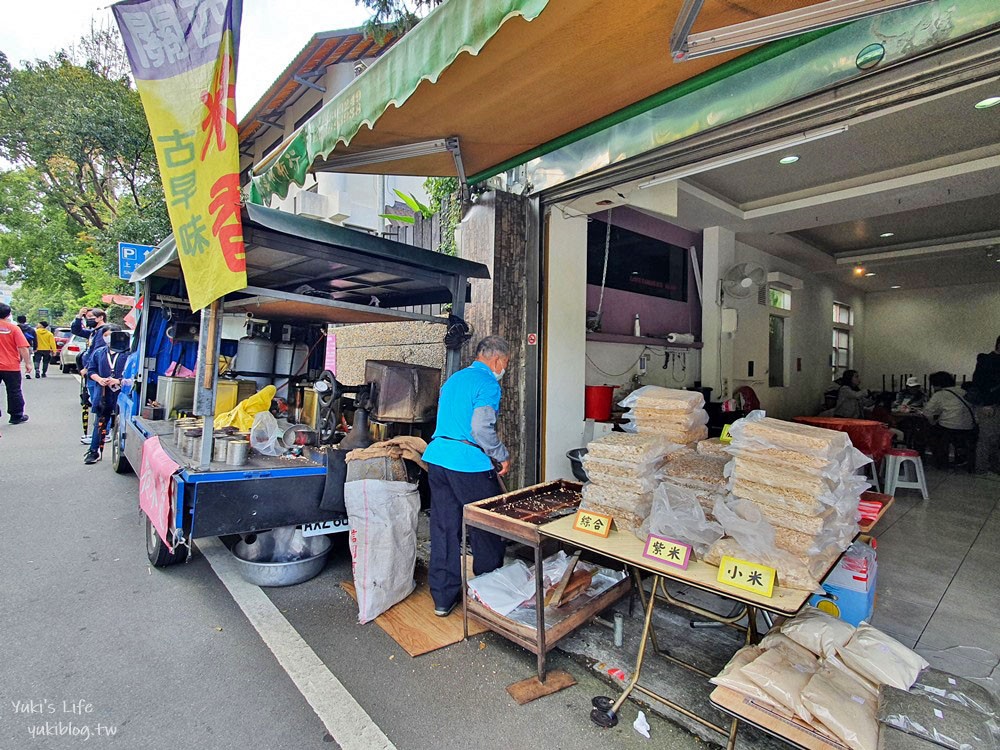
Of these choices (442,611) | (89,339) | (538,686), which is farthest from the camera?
(89,339)

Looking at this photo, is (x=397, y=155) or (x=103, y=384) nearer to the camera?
(x=397, y=155)

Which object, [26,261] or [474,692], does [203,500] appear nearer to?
[474,692]

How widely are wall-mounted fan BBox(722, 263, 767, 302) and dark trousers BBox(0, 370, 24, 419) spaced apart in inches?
468

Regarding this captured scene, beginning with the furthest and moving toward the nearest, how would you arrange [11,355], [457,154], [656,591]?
[11,355] < [457,154] < [656,591]

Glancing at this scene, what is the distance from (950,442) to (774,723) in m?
9.55

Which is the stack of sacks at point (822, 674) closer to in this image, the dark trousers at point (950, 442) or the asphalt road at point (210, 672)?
the asphalt road at point (210, 672)

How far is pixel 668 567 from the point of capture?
2.06m

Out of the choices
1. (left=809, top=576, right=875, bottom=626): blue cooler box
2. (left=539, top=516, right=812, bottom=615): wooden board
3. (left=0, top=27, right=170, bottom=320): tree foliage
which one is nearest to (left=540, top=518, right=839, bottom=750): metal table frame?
(left=539, top=516, right=812, bottom=615): wooden board

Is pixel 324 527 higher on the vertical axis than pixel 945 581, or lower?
higher

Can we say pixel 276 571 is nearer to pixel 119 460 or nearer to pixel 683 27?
pixel 683 27

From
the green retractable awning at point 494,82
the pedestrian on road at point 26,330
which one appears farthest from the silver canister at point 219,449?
the pedestrian on road at point 26,330

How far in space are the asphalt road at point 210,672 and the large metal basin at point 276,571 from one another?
9 centimetres

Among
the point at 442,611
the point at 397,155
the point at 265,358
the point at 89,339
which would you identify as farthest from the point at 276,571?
the point at 89,339

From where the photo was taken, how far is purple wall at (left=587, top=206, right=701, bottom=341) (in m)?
6.80
